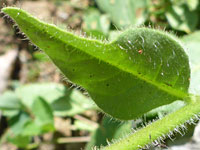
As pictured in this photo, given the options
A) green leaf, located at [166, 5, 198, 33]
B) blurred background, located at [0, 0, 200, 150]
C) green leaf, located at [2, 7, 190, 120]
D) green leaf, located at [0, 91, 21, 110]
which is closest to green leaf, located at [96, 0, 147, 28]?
blurred background, located at [0, 0, 200, 150]

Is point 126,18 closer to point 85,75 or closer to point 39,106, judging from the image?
point 39,106

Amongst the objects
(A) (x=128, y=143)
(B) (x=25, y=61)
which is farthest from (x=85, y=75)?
(B) (x=25, y=61)

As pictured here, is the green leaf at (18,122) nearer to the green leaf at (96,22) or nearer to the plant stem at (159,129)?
the green leaf at (96,22)

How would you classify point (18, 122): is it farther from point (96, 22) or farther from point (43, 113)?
point (96, 22)

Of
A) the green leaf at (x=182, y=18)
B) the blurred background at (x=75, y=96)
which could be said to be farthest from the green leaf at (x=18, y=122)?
the green leaf at (x=182, y=18)

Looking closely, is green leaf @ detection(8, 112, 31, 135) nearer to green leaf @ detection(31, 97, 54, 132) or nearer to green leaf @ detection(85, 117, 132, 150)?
green leaf @ detection(31, 97, 54, 132)

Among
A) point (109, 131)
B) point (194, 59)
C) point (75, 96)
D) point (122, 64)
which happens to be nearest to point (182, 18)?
point (194, 59)

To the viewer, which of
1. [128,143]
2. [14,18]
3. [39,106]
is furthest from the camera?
[39,106]
